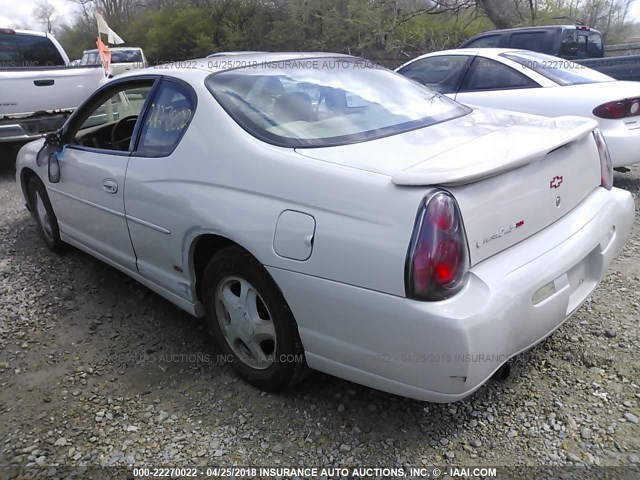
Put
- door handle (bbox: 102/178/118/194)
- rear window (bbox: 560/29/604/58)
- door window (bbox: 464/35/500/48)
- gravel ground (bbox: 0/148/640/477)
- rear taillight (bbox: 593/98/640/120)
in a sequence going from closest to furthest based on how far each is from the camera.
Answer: gravel ground (bbox: 0/148/640/477)
door handle (bbox: 102/178/118/194)
rear taillight (bbox: 593/98/640/120)
rear window (bbox: 560/29/604/58)
door window (bbox: 464/35/500/48)

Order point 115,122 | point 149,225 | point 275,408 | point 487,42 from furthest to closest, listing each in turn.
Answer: point 487,42 < point 115,122 < point 149,225 < point 275,408

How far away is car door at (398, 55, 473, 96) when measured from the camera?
5.62 meters

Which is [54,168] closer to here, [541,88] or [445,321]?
[445,321]

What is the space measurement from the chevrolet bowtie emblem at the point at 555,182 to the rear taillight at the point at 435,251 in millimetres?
612

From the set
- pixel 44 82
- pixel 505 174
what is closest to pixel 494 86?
pixel 505 174

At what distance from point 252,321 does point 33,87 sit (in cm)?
614

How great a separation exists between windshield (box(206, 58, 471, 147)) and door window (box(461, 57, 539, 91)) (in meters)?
2.50

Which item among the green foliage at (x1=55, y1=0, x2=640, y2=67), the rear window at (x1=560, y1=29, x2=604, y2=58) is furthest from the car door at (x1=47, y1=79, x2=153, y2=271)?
the green foliage at (x1=55, y1=0, x2=640, y2=67)

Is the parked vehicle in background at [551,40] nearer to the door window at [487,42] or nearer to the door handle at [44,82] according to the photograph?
the door window at [487,42]

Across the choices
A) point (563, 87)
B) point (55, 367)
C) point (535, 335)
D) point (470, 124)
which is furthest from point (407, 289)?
point (563, 87)

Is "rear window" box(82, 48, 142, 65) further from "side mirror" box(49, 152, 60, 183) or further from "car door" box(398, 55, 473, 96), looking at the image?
"side mirror" box(49, 152, 60, 183)

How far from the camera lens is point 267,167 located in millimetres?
2203

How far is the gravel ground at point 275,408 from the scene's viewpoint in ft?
6.94

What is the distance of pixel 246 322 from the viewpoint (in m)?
2.44
